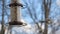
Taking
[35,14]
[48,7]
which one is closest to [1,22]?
[35,14]

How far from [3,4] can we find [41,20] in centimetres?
206

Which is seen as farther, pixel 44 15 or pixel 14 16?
pixel 44 15

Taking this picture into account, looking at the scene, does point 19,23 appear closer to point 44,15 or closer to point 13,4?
point 13,4

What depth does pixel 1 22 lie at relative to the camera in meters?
10.5

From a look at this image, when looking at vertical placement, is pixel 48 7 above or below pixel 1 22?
above

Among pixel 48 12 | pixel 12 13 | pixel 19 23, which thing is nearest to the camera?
pixel 19 23

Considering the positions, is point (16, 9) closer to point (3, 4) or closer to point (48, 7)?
point (48, 7)

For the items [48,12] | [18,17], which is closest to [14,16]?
[18,17]

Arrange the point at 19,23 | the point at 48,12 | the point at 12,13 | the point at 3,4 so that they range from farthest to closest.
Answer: the point at 3,4, the point at 48,12, the point at 12,13, the point at 19,23

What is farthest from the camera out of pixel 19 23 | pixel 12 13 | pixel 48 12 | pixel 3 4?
pixel 3 4

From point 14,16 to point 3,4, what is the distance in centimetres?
367

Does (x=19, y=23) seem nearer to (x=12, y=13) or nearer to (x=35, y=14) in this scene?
(x=12, y=13)

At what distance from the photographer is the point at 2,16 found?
10227 mm

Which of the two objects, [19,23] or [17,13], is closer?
[19,23]
